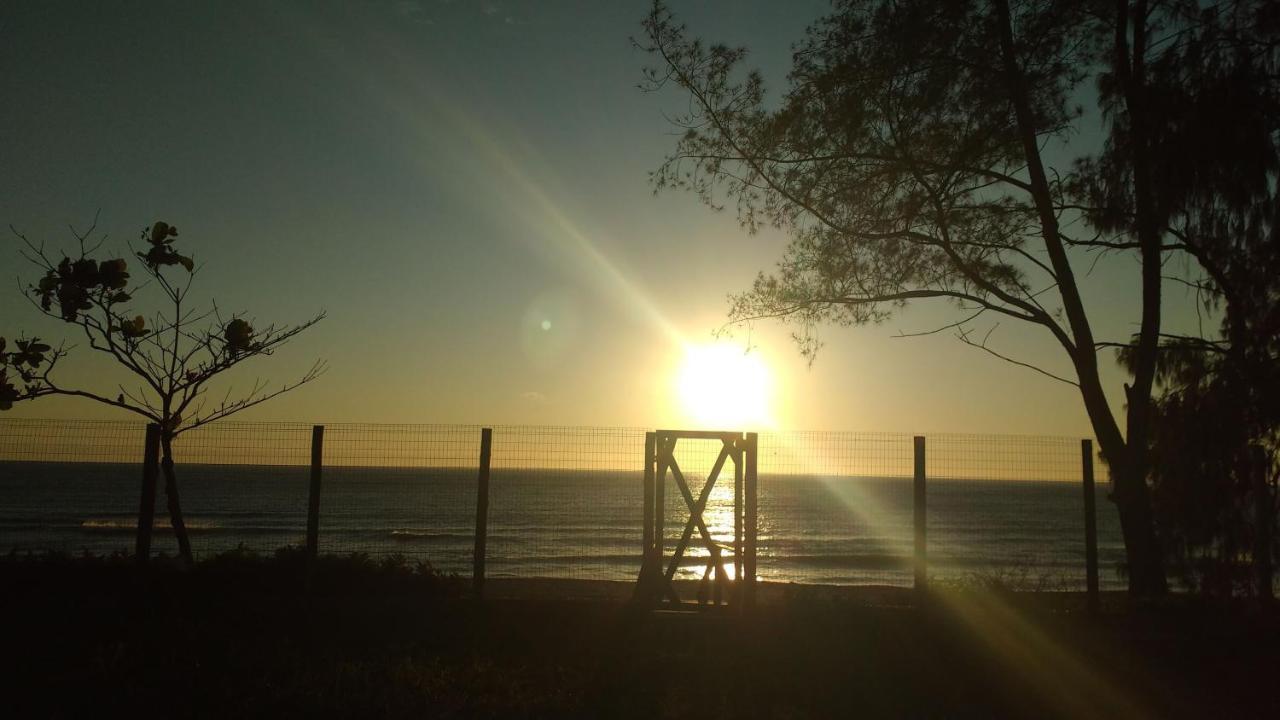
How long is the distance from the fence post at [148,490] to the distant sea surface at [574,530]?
975 mm

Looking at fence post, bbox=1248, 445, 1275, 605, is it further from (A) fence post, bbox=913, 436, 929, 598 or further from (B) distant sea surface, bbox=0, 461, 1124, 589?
(A) fence post, bbox=913, 436, 929, 598

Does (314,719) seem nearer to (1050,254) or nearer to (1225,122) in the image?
(1050,254)

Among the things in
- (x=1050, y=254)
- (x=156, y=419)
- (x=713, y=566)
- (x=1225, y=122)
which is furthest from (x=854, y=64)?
(x=156, y=419)

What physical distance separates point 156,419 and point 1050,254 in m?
11.8

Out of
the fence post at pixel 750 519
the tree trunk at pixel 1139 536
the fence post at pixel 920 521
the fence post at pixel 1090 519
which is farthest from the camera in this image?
the tree trunk at pixel 1139 536

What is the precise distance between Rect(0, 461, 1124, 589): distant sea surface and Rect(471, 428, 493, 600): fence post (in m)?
1.05

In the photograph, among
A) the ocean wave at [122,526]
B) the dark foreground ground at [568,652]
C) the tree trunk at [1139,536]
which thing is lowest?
the ocean wave at [122,526]

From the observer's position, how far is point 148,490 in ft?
33.1

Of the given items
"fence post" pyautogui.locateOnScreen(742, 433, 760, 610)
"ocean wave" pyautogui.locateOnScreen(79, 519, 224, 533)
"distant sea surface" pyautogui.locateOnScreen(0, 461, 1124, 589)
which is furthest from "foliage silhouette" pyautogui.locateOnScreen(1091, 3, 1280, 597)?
"ocean wave" pyautogui.locateOnScreen(79, 519, 224, 533)

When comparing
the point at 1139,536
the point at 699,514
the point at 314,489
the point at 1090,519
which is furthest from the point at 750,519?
the point at 1139,536

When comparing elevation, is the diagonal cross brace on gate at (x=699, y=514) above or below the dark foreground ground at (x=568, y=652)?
above

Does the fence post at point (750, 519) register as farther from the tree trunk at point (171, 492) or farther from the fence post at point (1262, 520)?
the tree trunk at point (171, 492)

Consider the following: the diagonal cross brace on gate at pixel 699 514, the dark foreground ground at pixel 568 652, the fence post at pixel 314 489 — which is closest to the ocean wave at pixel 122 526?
the fence post at pixel 314 489

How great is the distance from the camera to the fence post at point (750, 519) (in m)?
9.18
